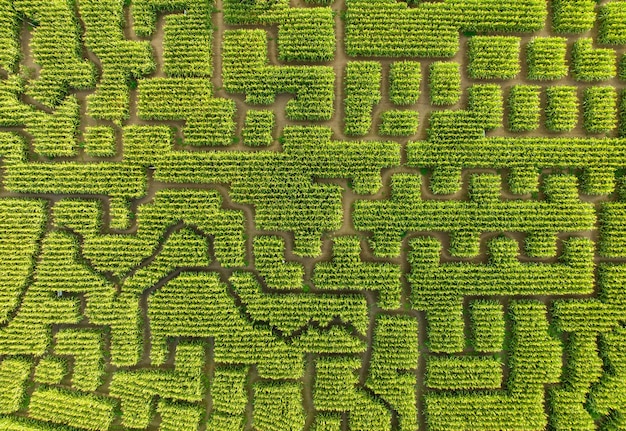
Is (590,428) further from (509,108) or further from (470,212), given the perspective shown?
(509,108)

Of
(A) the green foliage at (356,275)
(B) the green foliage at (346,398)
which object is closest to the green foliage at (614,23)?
(A) the green foliage at (356,275)

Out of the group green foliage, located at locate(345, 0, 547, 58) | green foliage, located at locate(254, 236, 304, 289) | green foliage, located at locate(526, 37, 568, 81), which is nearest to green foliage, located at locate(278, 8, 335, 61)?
green foliage, located at locate(345, 0, 547, 58)

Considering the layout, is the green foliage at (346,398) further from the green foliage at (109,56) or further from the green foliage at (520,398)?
the green foliage at (109,56)

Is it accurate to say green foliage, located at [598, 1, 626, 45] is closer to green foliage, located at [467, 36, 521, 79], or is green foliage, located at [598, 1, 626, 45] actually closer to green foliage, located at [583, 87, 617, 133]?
green foliage, located at [583, 87, 617, 133]

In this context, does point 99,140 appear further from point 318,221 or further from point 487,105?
point 487,105

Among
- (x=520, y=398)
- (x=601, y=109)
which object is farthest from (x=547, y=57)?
(x=520, y=398)
